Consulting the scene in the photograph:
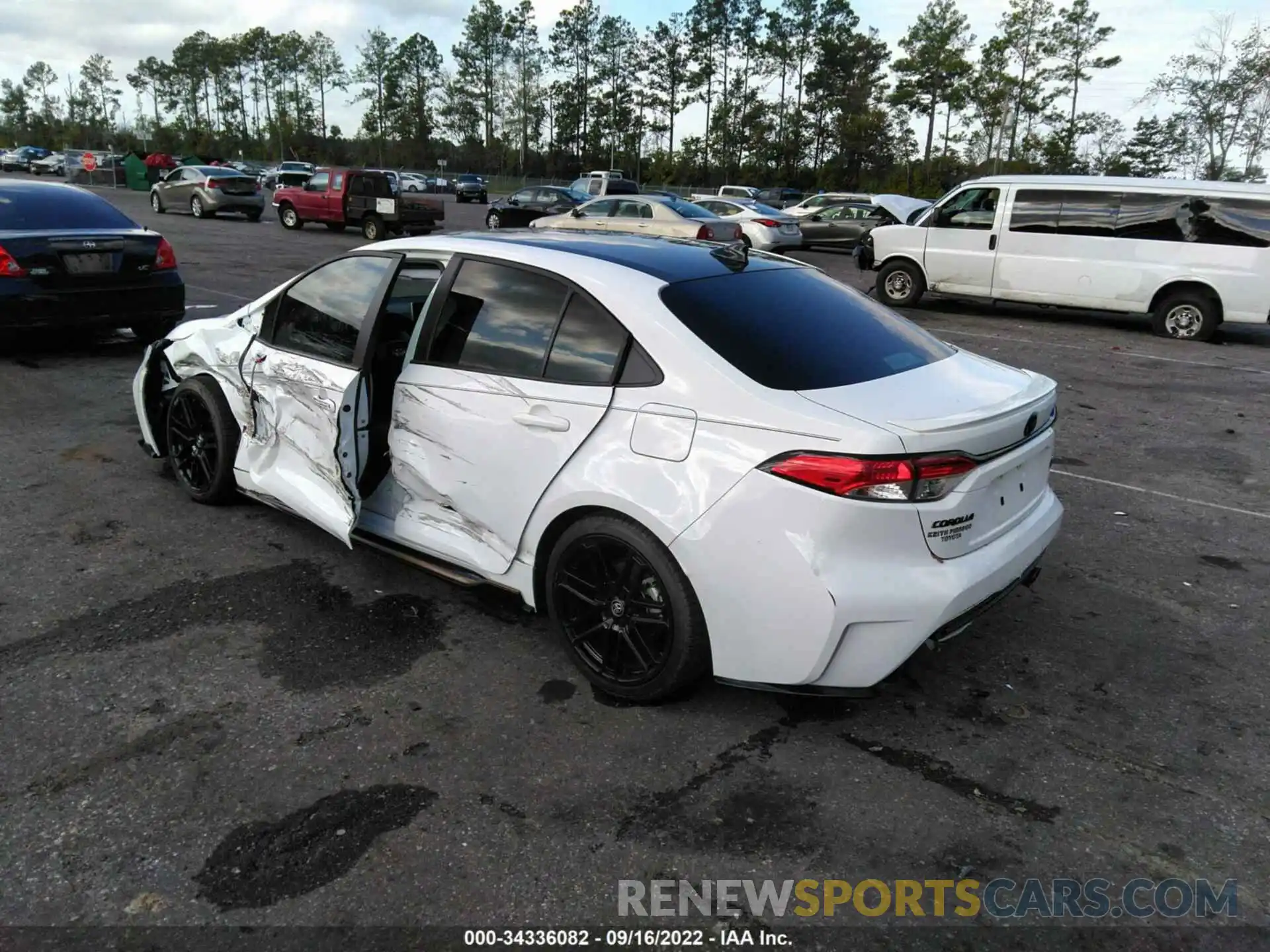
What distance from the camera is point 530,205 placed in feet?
86.1

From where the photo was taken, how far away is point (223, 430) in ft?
15.5

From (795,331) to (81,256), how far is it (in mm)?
7259

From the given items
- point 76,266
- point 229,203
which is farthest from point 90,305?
point 229,203

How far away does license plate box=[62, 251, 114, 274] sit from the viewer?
7906 millimetres

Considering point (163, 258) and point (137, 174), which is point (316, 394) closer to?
point (163, 258)

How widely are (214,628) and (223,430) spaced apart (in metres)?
1.32

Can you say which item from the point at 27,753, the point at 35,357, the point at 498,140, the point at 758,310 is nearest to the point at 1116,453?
the point at 758,310

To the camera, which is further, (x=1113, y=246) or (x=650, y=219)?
(x=650, y=219)

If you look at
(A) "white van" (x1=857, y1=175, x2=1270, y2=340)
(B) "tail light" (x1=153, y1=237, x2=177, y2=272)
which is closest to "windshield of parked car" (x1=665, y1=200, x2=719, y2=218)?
(A) "white van" (x1=857, y1=175, x2=1270, y2=340)

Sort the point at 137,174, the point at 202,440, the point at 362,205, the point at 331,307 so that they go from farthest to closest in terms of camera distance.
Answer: the point at 137,174 < the point at 362,205 < the point at 202,440 < the point at 331,307

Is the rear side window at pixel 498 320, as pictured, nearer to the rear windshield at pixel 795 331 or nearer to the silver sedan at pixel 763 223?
the rear windshield at pixel 795 331

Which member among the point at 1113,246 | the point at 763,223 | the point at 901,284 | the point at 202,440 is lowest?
the point at 202,440

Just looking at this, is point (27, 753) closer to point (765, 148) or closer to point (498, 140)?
point (765, 148)
